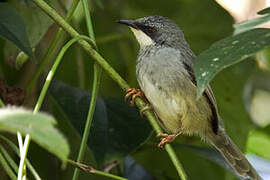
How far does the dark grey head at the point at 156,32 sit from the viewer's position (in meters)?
3.42

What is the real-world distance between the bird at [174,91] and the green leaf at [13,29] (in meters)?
0.83

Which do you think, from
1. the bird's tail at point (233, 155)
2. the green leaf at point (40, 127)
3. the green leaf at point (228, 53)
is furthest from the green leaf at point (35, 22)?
the green leaf at point (40, 127)

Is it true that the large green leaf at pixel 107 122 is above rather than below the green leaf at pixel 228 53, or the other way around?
below

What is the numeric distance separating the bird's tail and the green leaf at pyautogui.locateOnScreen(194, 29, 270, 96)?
1781 mm

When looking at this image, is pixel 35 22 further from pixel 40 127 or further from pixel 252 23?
pixel 40 127

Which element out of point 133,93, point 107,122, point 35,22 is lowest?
point 107,122

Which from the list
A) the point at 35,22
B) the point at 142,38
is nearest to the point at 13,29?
the point at 35,22

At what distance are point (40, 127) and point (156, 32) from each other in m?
2.51

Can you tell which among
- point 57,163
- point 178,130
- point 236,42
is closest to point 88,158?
point 57,163

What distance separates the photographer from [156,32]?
11.5 feet

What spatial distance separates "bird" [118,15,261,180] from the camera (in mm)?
3076

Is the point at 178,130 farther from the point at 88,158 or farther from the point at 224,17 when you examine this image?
→ the point at 224,17

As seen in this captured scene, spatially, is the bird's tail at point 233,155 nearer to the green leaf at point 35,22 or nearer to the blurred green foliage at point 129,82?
the blurred green foliage at point 129,82

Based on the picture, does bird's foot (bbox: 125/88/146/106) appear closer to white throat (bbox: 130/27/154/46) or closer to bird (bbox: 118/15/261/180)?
bird (bbox: 118/15/261/180)
